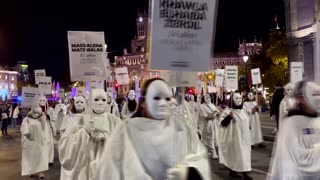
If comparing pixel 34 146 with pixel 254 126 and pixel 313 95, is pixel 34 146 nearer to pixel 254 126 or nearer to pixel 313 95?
pixel 254 126

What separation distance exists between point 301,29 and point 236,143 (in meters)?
38.8

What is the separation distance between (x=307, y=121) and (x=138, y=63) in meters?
160

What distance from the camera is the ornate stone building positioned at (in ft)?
147

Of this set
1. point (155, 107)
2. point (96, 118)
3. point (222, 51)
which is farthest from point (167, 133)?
point (222, 51)

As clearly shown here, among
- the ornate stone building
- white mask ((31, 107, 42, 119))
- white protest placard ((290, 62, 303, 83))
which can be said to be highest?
the ornate stone building

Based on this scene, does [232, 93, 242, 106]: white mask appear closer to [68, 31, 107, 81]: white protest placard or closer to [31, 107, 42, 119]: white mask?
[68, 31, 107, 81]: white protest placard

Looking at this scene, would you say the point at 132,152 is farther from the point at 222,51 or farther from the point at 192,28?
the point at 222,51

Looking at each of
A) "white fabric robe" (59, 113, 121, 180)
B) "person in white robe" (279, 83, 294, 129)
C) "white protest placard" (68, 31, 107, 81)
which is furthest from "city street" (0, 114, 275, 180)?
"white protest placard" (68, 31, 107, 81)

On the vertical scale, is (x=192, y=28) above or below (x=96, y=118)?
above

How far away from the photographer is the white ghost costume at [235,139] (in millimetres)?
11496

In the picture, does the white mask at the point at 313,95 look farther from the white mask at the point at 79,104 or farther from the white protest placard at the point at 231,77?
the white protest placard at the point at 231,77

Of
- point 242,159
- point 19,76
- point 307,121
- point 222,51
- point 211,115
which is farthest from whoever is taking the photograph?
point 19,76

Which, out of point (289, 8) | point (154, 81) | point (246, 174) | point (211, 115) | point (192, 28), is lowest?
point (246, 174)

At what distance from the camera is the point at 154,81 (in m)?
4.69
